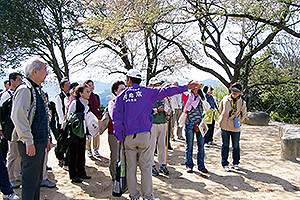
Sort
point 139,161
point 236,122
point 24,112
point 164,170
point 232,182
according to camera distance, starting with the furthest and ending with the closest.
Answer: point 236,122 → point 164,170 → point 232,182 → point 139,161 → point 24,112

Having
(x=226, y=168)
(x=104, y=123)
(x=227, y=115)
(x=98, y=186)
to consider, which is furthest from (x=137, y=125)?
(x=226, y=168)

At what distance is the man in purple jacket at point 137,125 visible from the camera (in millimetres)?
3273

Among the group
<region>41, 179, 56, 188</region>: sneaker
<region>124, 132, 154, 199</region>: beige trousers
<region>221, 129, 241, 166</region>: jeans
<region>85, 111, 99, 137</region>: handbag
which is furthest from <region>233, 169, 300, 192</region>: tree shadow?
<region>41, 179, 56, 188</region>: sneaker

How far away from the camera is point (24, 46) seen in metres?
13.4

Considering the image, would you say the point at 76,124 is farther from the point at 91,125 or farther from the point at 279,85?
the point at 279,85

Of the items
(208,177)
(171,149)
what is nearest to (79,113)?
(208,177)

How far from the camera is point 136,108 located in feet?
10.7

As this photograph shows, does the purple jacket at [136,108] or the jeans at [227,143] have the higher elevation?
the purple jacket at [136,108]

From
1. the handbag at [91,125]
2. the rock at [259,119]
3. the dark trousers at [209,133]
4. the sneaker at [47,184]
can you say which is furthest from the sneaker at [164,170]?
the rock at [259,119]

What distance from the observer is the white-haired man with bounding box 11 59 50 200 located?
2.62 m

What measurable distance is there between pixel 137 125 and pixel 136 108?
230mm

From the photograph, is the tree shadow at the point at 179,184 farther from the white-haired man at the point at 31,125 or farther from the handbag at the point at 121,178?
the white-haired man at the point at 31,125

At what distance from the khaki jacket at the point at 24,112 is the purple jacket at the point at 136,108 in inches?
43.0

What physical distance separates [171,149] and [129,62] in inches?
325
